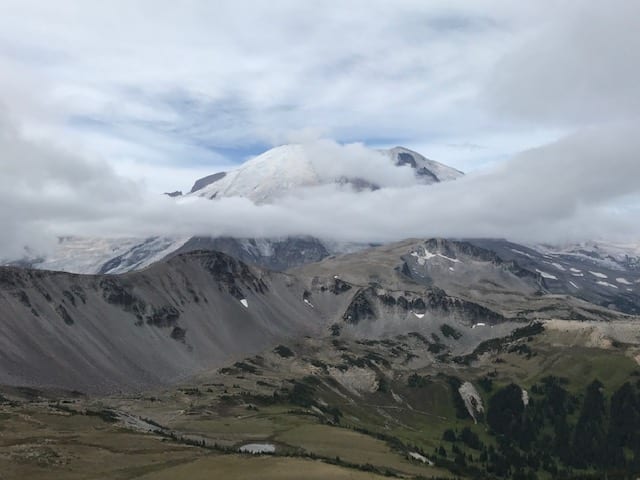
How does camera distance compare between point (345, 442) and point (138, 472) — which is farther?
point (345, 442)

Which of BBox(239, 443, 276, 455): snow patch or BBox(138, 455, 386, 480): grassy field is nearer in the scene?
BBox(138, 455, 386, 480): grassy field

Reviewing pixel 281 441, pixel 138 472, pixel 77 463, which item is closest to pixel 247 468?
pixel 138 472

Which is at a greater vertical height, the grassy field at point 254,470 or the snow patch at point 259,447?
the grassy field at point 254,470

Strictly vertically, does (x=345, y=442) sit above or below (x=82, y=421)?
below

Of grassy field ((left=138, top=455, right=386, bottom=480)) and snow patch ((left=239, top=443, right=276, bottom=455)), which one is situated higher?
grassy field ((left=138, top=455, right=386, bottom=480))

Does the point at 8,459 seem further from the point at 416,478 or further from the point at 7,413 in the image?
the point at 416,478

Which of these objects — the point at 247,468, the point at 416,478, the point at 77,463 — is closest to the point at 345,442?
the point at 416,478

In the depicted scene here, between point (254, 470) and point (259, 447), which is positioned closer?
point (254, 470)

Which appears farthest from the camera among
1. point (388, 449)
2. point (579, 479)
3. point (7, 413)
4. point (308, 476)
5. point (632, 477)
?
point (388, 449)

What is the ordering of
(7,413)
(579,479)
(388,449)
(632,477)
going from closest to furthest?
(632,477) < (579,479) < (7,413) < (388,449)

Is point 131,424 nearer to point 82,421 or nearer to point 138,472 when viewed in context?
point 82,421

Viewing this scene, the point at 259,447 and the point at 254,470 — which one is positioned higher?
the point at 254,470
